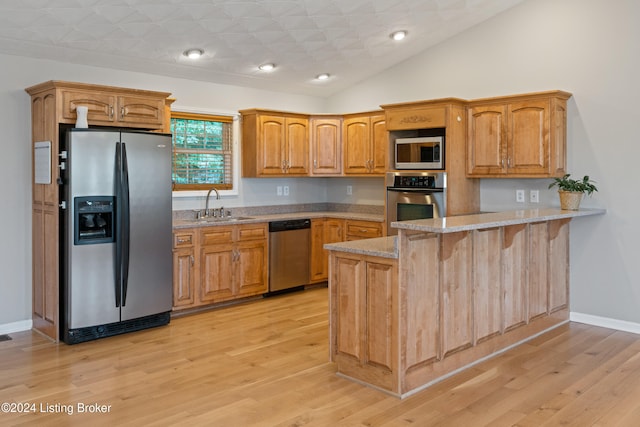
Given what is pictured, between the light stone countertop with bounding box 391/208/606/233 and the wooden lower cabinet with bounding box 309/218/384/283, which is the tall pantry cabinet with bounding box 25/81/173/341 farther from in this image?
the light stone countertop with bounding box 391/208/606/233

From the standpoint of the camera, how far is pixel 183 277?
5328 mm

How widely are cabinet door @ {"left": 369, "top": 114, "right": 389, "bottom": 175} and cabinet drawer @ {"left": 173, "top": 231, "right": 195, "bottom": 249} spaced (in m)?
2.25

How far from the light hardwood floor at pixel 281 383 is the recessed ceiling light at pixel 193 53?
2.55m

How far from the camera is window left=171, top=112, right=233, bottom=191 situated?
601 centimetres

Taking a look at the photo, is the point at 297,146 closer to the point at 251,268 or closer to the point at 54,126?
the point at 251,268

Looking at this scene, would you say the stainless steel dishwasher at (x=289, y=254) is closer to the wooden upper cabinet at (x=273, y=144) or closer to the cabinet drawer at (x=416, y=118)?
the wooden upper cabinet at (x=273, y=144)

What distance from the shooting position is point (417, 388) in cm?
349

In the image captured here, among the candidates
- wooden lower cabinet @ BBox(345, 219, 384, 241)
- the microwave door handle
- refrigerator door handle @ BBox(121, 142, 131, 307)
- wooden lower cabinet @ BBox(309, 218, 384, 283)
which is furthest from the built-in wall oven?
refrigerator door handle @ BBox(121, 142, 131, 307)

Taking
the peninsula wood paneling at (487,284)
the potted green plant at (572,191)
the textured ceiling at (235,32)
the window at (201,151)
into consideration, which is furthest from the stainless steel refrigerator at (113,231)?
the potted green plant at (572,191)

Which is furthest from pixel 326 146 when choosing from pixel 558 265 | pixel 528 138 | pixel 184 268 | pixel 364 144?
pixel 558 265

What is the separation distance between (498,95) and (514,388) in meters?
3.10

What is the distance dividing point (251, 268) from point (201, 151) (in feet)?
4.65

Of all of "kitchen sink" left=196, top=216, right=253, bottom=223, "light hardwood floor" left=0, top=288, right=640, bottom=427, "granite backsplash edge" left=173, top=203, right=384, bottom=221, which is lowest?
"light hardwood floor" left=0, top=288, right=640, bottom=427

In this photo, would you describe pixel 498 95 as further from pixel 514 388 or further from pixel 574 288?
pixel 514 388
